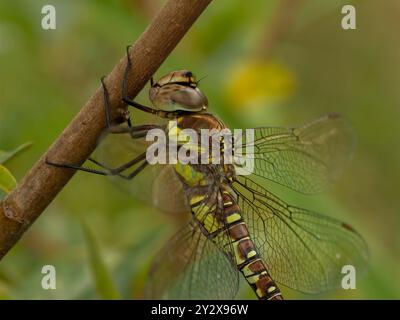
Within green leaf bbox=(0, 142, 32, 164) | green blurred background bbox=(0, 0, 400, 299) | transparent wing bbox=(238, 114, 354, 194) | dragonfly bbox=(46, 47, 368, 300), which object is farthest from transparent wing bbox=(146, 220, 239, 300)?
green leaf bbox=(0, 142, 32, 164)

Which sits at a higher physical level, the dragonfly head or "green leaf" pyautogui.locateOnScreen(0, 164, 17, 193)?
the dragonfly head

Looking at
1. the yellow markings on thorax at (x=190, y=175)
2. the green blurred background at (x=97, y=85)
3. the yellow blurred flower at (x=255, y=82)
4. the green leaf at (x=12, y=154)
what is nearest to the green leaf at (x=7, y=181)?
the green leaf at (x=12, y=154)

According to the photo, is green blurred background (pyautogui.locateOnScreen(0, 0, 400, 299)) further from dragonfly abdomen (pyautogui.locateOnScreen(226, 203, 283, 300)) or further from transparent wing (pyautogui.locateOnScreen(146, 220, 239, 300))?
dragonfly abdomen (pyautogui.locateOnScreen(226, 203, 283, 300))

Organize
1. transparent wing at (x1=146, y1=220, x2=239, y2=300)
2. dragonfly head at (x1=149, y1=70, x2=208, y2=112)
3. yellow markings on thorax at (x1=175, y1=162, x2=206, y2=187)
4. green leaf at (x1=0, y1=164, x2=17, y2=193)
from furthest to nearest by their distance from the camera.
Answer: transparent wing at (x1=146, y1=220, x2=239, y2=300) < yellow markings on thorax at (x1=175, y1=162, x2=206, y2=187) < dragonfly head at (x1=149, y1=70, x2=208, y2=112) < green leaf at (x1=0, y1=164, x2=17, y2=193)

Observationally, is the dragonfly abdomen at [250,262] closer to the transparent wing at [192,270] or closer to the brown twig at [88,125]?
the transparent wing at [192,270]

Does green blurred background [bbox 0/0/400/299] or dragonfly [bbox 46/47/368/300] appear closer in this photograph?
dragonfly [bbox 46/47/368/300]

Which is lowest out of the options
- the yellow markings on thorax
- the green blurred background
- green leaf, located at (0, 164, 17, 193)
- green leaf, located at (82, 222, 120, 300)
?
green leaf, located at (82, 222, 120, 300)

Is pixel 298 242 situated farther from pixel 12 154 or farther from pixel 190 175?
pixel 12 154
